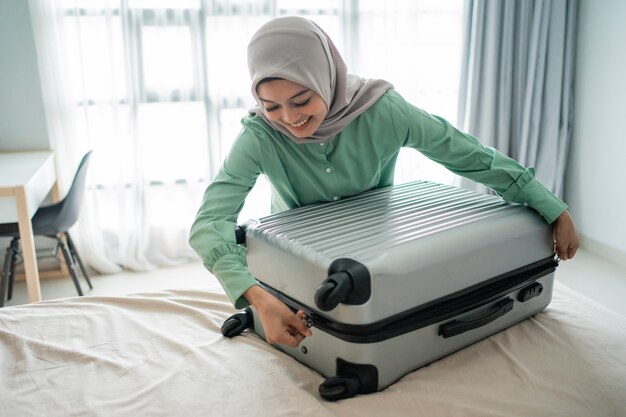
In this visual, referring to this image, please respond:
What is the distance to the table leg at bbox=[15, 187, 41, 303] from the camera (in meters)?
2.42

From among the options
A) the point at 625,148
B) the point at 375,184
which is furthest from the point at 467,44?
the point at 375,184

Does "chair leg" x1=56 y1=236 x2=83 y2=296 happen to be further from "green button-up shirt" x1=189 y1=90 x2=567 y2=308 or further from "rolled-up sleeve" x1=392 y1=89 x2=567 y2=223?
"rolled-up sleeve" x1=392 y1=89 x2=567 y2=223

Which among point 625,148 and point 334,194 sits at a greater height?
point 334,194

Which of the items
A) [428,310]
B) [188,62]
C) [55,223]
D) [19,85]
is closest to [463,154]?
Result: [428,310]

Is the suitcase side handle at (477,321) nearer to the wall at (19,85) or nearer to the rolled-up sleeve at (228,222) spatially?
the rolled-up sleeve at (228,222)

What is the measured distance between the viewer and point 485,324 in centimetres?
108

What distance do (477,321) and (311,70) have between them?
1.98 ft

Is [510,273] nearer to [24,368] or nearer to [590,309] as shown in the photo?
[590,309]

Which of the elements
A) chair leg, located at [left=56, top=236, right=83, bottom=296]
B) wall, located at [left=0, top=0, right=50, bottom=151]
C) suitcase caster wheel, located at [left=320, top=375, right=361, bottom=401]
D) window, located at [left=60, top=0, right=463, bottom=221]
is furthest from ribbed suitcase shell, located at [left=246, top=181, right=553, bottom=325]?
wall, located at [left=0, top=0, right=50, bottom=151]

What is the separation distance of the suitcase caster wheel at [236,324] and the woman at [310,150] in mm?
135

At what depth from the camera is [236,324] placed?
1221 millimetres

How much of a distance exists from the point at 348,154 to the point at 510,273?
1.54 ft

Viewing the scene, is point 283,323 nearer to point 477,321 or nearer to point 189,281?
point 477,321

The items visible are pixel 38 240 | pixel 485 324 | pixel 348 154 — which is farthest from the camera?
pixel 38 240
